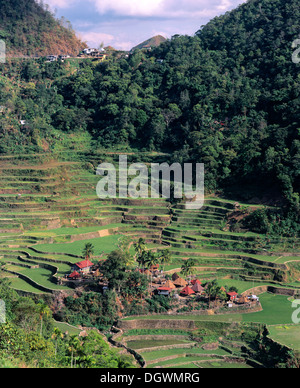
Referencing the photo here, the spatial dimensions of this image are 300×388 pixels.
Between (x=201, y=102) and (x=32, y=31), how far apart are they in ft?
88.7

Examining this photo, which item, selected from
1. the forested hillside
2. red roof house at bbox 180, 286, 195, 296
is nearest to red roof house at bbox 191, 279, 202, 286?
red roof house at bbox 180, 286, 195, 296

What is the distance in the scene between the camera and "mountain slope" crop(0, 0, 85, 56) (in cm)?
6159

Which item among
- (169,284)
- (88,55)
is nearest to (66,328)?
(169,284)

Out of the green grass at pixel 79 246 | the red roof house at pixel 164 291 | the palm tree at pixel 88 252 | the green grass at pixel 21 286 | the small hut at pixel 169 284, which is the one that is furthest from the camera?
the green grass at pixel 79 246

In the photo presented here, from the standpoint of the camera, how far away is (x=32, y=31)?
63.6m

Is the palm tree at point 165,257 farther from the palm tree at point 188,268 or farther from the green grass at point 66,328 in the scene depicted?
the green grass at point 66,328

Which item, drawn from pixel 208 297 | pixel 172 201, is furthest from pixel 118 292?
pixel 172 201

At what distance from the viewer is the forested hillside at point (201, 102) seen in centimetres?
3750

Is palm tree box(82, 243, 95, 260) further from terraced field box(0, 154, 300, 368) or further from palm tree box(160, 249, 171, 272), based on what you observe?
palm tree box(160, 249, 171, 272)

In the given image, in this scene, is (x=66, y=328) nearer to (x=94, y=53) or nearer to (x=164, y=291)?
(x=164, y=291)

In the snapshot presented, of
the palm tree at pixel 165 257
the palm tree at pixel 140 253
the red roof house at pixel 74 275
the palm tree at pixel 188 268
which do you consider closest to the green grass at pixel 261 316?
the palm tree at pixel 188 268

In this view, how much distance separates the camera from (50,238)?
1256 inches

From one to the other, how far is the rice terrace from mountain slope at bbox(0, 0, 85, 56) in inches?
9.7

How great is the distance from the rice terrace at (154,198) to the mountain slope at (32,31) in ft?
0.81
